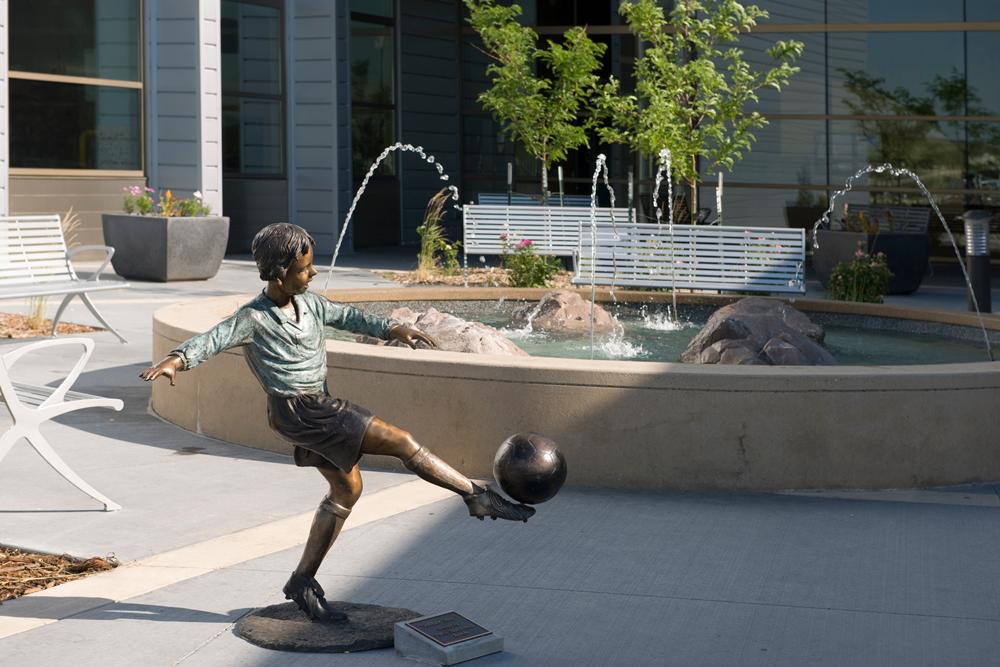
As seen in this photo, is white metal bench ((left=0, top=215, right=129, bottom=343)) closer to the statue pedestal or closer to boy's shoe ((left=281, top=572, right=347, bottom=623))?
boy's shoe ((left=281, top=572, right=347, bottom=623))

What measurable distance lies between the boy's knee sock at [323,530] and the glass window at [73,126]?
17425 millimetres

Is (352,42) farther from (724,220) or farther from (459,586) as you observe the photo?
(459,586)

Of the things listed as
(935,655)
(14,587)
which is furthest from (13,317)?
(935,655)

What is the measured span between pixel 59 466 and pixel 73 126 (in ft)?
52.6

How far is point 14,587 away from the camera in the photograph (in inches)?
213

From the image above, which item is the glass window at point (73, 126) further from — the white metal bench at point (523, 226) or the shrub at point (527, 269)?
the shrub at point (527, 269)

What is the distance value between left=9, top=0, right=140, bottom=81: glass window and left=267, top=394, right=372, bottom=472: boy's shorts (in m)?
17.6

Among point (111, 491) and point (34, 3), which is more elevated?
point (34, 3)

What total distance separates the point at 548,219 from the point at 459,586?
13.4 metres

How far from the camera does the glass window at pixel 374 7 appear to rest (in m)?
26.3

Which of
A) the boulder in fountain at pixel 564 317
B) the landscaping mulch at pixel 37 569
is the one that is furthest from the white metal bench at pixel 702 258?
the landscaping mulch at pixel 37 569

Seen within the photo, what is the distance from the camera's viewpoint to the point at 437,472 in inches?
187

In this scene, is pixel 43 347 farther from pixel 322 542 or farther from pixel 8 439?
pixel 322 542

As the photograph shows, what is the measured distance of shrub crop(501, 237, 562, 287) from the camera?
16.3 m
